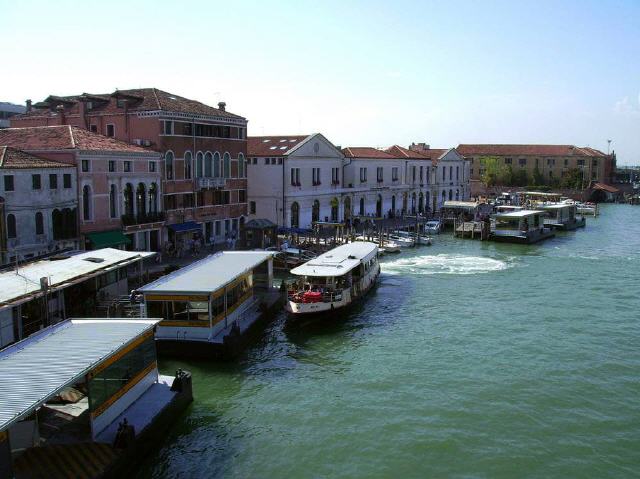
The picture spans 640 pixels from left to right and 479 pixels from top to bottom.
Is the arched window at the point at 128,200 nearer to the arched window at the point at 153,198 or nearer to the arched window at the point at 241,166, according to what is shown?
the arched window at the point at 153,198

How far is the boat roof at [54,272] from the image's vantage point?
17.8 m

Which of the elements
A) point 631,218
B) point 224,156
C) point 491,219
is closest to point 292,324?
point 224,156

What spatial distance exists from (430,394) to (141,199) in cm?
2121

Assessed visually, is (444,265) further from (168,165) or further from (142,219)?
(142,219)

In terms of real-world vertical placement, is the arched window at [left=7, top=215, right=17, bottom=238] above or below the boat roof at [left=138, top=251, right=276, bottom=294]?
above

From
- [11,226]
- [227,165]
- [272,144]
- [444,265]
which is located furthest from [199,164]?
[444,265]

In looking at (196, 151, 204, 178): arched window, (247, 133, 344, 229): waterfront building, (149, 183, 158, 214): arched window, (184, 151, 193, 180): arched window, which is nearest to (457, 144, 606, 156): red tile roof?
(247, 133, 344, 229): waterfront building

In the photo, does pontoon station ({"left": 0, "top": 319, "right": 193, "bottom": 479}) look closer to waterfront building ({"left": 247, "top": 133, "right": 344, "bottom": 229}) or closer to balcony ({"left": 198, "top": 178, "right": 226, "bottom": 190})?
balcony ({"left": 198, "top": 178, "right": 226, "bottom": 190})

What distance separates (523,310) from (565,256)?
17.2 meters

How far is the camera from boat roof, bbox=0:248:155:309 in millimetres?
17766

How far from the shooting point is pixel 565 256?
141 ft

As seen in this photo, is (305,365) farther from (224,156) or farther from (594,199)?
(594,199)

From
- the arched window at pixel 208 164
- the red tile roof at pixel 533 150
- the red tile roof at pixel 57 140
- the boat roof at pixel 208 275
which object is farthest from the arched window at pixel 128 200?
the red tile roof at pixel 533 150

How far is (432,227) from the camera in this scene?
54812mm
